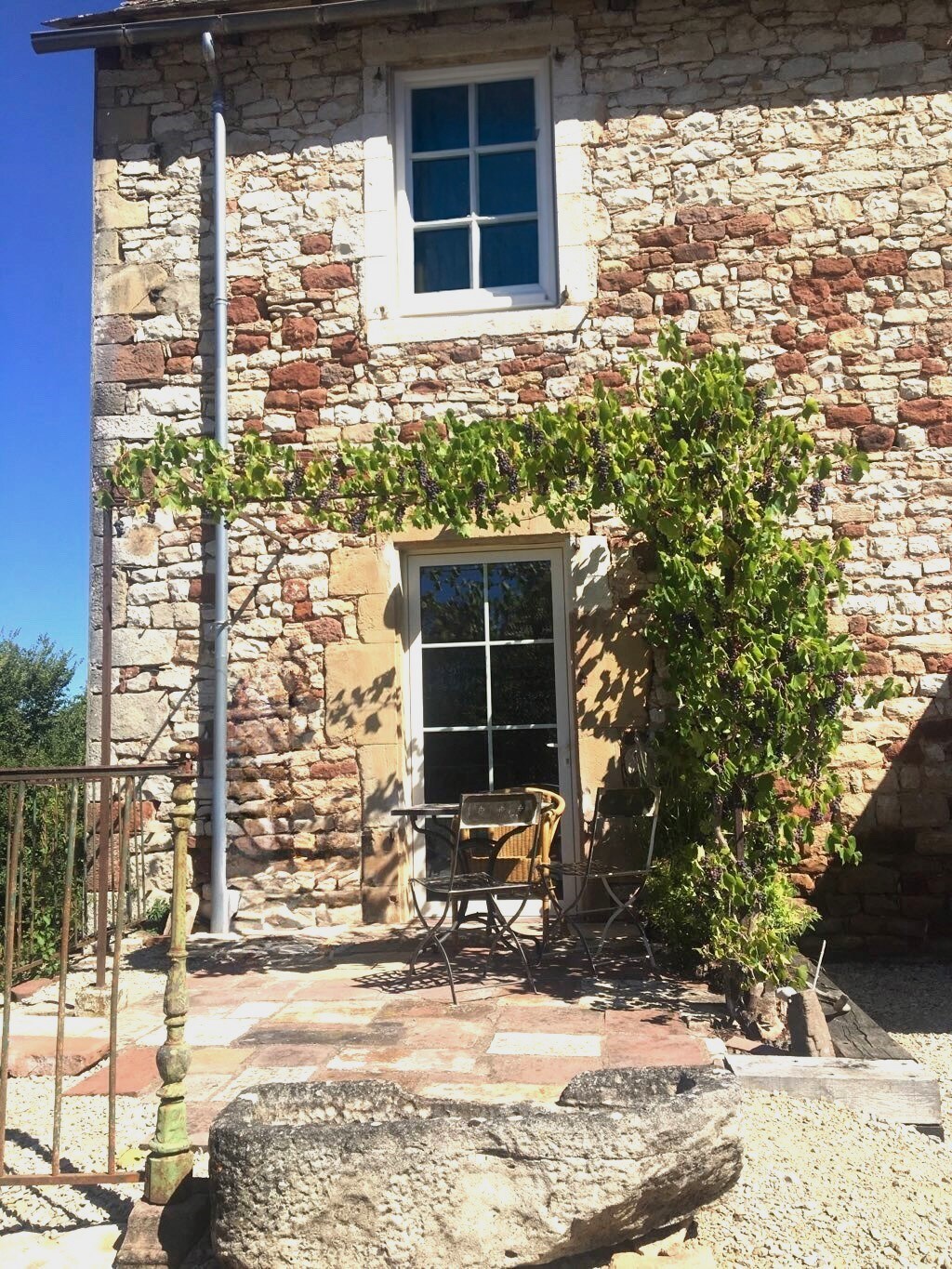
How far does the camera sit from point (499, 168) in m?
5.92

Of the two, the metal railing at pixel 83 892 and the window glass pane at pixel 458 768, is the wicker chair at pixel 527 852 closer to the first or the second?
the window glass pane at pixel 458 768


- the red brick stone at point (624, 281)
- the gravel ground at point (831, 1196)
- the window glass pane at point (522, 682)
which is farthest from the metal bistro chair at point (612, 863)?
the red brick stone at point (624, 281)

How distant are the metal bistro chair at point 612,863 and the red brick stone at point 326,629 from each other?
5.25ft

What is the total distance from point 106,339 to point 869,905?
5.09 meters

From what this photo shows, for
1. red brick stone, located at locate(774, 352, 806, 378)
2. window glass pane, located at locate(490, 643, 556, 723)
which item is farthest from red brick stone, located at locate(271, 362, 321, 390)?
red brick stone, located at locate(774, 352, 806, 378)

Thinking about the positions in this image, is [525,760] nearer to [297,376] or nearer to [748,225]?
[297,376]

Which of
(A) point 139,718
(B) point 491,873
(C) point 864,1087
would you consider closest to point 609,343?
(B) point 491,873

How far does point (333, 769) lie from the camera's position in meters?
5.48

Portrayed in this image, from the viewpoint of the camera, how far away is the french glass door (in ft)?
18.0

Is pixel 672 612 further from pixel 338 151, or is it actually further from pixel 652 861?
pixel 338 151

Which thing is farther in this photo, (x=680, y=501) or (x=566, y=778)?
(x=566, y=778)

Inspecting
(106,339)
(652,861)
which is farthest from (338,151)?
(652,861)

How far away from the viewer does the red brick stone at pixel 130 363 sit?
19.1 ft

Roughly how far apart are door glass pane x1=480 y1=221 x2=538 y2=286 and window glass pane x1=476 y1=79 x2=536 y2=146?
20.3 inches
